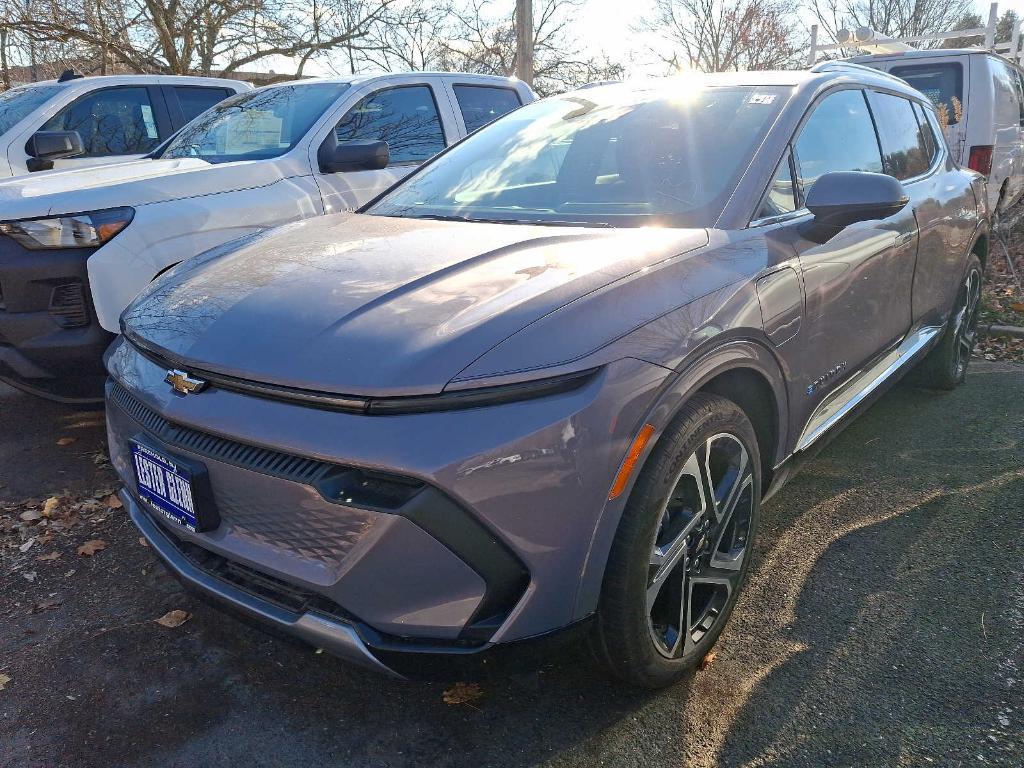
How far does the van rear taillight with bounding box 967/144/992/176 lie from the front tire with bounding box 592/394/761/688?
7.25m

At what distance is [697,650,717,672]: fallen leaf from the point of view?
237 centimetres

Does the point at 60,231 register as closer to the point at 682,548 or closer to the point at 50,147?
the point at 50,147

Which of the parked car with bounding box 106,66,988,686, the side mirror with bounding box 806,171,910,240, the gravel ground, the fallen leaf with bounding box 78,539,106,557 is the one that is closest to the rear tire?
the gravel ground

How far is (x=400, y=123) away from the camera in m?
5.20

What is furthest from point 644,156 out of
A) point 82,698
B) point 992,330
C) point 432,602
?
point 992,330

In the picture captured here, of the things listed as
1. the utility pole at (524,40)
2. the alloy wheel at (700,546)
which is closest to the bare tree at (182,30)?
the utility pole at (524,40)

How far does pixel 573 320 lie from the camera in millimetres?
1856

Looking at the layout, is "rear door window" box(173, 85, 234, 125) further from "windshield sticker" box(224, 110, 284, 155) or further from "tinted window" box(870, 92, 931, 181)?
"tinted window" box(870, 92, 931, 181)

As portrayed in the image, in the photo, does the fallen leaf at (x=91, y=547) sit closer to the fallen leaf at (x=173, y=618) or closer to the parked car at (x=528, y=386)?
the fallen leaf at (x=173, y=618)

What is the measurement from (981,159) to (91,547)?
28.0ft

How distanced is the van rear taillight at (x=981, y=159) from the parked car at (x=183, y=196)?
5442 mm

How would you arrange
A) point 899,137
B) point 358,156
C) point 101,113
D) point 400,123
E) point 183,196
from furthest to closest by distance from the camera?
1. point 101,113
2. point 400,123
3. point 358,156
4. point 183,196
5. point 899,137

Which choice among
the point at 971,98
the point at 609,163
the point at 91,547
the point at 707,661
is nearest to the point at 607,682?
the point at 707,661

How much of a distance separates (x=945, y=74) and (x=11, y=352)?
887cm
